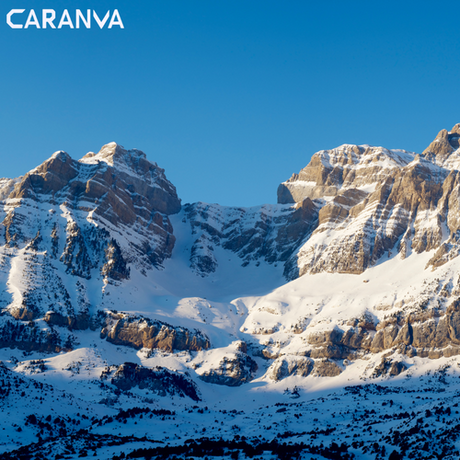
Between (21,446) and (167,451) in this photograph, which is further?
(21,446)

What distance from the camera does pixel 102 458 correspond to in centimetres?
14538

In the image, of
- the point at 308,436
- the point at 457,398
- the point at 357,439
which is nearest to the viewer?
the point at 357,439

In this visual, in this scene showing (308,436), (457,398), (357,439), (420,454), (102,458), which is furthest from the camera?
(457,398)

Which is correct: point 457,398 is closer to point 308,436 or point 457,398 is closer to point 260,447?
point 308,436

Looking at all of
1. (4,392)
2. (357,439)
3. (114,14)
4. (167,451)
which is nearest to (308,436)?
(357,439)

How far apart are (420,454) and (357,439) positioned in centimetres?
2680

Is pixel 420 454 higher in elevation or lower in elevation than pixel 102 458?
lower

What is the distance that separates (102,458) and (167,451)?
14.5 m

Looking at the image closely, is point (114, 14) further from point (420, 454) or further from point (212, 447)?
point (420, 454)

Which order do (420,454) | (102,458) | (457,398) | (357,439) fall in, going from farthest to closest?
(457,398) → (357,439) → (102,458) → (420,454)

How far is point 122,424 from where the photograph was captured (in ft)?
629

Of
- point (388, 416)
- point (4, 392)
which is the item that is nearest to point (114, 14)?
point (4, 392)

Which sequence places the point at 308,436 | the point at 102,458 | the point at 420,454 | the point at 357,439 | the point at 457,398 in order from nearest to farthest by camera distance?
the point at 420,454 → the point at 102,458 → the point at 357,439 → the point at 308,436 → the point at 457,398

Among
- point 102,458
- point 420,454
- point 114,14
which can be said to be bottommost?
point 420,454
